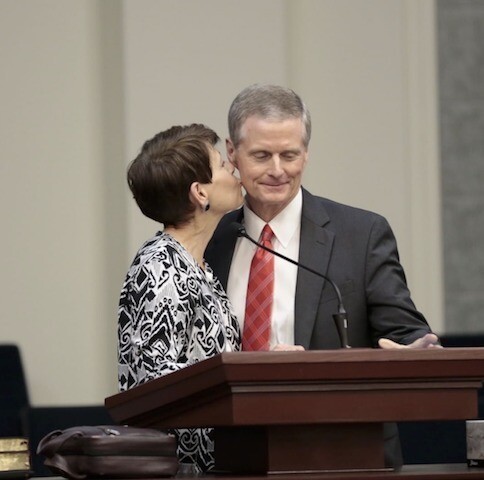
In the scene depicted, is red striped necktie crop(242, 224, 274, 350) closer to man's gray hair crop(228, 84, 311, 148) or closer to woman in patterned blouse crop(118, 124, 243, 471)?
woman in patterned blouse crop(118, 124, 243, 471)

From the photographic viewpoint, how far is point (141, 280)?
3.75 m

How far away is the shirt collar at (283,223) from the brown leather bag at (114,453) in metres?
1.05

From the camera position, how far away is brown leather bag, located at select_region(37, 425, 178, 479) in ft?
10.8

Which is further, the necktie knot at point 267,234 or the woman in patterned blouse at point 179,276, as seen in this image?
the necktie knot at point 267,234

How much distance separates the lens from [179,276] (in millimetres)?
3803

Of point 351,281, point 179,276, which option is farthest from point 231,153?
point 179,276

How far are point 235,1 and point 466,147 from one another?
1.23 m

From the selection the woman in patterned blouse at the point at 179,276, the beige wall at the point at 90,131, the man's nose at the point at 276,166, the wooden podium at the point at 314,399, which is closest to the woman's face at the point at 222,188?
the woman in patterned blouse at the point at 179,276

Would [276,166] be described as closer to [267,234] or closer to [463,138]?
[267,234]

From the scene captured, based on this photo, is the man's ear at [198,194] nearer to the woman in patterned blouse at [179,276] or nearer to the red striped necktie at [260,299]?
the woman in patterned blouse at [179,276]

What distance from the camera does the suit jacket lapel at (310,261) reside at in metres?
4.09

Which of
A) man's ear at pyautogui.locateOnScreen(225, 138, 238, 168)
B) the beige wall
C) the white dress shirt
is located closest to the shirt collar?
the white dress shirt

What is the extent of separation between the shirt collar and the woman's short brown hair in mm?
338

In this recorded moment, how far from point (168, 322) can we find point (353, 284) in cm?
66
